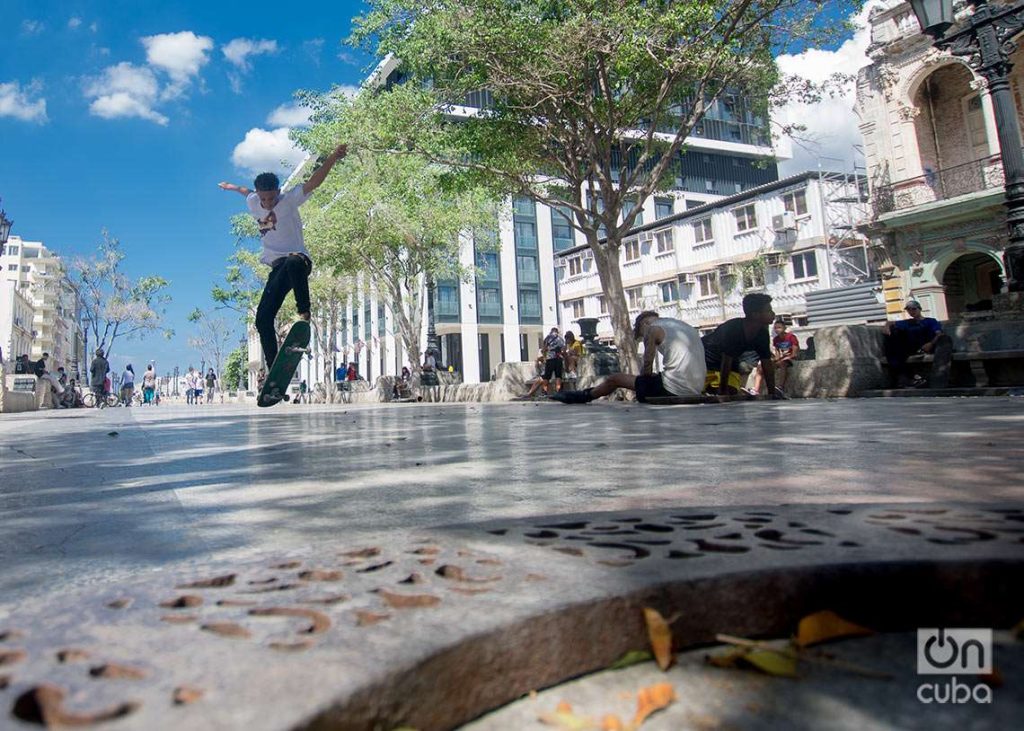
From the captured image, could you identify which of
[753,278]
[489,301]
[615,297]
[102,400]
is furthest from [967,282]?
[102,400]

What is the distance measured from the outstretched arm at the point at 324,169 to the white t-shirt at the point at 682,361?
390 centimetres

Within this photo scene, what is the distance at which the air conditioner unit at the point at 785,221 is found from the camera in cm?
3011

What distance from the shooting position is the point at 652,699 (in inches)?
31.1

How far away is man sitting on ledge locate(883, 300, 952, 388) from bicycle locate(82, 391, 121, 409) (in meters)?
27.1

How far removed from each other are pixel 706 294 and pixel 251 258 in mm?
24814

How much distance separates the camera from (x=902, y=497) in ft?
5.87

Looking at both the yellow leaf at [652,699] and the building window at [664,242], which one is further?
the building window at [664,242]

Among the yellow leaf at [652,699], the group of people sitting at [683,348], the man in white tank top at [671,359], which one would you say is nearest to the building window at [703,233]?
the group of people sitting at [683,348]

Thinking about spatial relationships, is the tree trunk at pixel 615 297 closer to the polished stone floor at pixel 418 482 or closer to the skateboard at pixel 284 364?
the skateboard at pixel 284 364

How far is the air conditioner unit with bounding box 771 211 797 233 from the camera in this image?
1185 inches

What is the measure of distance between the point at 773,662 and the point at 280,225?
5947 mm

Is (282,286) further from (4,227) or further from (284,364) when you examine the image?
(4,227)

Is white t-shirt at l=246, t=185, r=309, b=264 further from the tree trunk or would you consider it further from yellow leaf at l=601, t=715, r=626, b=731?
the tree trunk

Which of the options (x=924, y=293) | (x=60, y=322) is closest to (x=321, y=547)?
(x=924, y=293)
